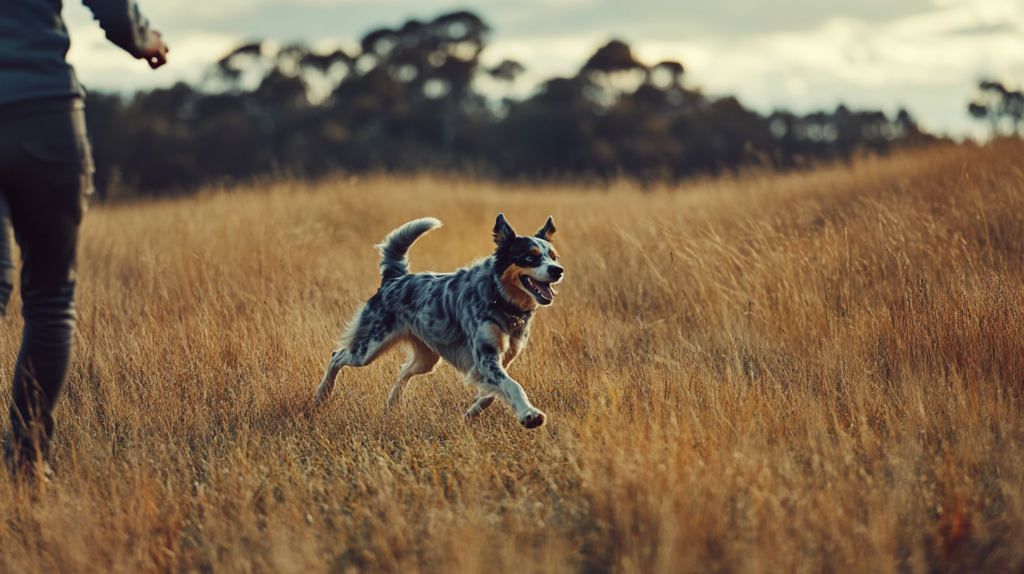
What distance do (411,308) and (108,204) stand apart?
38.9 feet

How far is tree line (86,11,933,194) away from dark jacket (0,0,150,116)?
64.6 ft

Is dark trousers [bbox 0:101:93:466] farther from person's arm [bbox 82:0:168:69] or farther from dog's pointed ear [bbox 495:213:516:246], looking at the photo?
dog's pointed ear [bbox 495:213:516:246]

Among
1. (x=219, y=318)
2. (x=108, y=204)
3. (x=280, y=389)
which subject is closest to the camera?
(x=280, y=389)

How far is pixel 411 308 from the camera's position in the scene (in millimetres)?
4352

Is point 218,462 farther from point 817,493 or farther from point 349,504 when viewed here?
point 817,493

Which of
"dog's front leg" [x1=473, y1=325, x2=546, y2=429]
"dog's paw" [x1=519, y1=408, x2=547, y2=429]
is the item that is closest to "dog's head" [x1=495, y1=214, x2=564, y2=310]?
"dog's front leg" [x1=473, y1=325, x2=546, y2=429]

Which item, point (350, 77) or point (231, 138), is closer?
point (231, 138)

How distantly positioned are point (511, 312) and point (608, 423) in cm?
84

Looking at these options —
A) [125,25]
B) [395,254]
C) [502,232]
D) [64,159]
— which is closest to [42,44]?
[125,25]

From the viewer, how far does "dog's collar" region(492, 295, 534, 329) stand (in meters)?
3.89

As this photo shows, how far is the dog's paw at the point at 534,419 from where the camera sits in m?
3.19

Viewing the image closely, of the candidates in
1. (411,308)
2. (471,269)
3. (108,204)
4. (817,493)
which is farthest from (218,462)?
(108,204)

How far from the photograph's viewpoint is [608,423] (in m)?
3.38

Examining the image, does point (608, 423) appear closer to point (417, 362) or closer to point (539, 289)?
point (539, 289)
